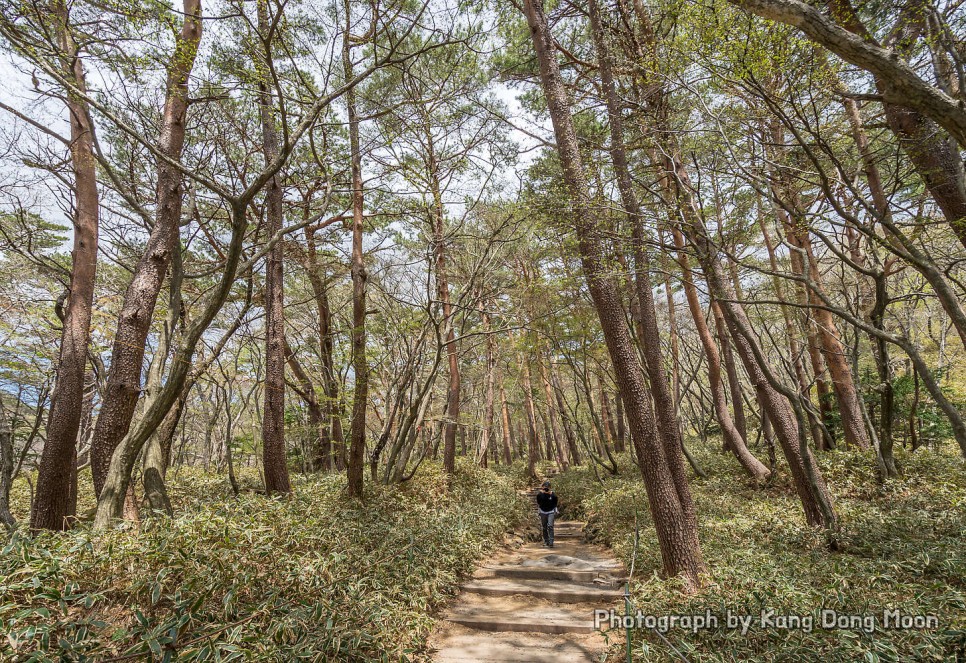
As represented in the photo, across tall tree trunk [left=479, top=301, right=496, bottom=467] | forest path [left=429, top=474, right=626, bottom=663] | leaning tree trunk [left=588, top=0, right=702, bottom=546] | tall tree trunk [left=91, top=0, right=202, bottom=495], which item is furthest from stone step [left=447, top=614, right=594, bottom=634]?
tall tree trunk [left=479, top=301, right=496, bottom=467]

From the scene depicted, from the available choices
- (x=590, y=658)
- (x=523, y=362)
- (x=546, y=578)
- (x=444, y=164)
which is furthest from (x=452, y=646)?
(x=523, y=362)

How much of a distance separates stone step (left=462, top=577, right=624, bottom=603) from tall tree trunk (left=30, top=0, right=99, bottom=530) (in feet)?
17.0

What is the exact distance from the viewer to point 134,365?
4449 mm

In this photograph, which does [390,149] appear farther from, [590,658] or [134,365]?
[590,658]

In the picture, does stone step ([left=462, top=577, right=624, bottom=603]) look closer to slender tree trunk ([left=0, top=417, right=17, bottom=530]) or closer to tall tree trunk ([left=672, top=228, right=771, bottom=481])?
tall tree trunk ([left=672, top=228, right=771, bottom=481])

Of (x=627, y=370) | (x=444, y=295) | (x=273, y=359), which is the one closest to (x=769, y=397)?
(x=627, y=370)

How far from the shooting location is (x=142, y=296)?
4574 millimetres

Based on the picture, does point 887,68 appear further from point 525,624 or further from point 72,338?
point 72,338

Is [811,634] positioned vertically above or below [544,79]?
below

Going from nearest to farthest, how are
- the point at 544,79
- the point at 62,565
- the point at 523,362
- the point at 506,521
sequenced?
the point at 62,565, the point at 544,79, the point at 506,521, the point at 523,362

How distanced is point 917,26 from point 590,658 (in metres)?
7.50

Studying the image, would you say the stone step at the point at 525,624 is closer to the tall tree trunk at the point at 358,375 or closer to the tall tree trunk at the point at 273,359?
the tall tree trunk at the point at 358,375

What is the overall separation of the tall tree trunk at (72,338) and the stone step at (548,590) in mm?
5167

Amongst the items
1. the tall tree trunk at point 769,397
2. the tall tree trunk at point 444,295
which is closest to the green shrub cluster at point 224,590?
the tall tree trunk at point 444,295
